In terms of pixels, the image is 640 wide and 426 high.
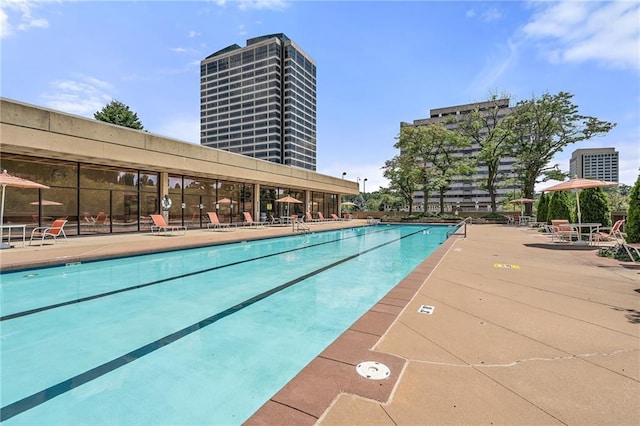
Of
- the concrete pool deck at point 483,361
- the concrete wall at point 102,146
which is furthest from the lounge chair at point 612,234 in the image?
the concrete wall at point 102,146

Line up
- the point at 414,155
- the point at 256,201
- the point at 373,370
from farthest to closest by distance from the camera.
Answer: the point at 414,155 → the point at 256,201 → the point at 373,370

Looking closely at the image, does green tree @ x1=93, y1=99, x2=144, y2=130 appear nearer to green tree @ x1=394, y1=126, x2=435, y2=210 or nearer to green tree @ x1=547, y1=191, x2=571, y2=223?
green tree @ x1=394, y1=126, x2=435, y2=210

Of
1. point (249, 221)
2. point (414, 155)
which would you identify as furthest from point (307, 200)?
point (414, 155)

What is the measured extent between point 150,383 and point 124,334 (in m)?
1.41

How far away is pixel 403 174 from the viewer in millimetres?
31219

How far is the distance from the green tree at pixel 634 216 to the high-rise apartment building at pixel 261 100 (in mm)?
85755

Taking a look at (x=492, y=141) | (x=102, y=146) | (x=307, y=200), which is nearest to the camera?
(x=102, y=146)

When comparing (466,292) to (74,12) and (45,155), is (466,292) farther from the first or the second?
(45,155)

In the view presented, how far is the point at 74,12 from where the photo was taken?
976cm

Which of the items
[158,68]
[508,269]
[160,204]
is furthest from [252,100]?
[508,269]

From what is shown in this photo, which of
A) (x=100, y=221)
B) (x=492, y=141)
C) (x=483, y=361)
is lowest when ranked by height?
(x=483, y=361)

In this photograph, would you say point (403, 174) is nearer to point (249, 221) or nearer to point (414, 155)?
point (414, 155)

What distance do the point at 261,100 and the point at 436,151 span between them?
73608 mm

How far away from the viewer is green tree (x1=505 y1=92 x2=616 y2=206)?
2445 cm
